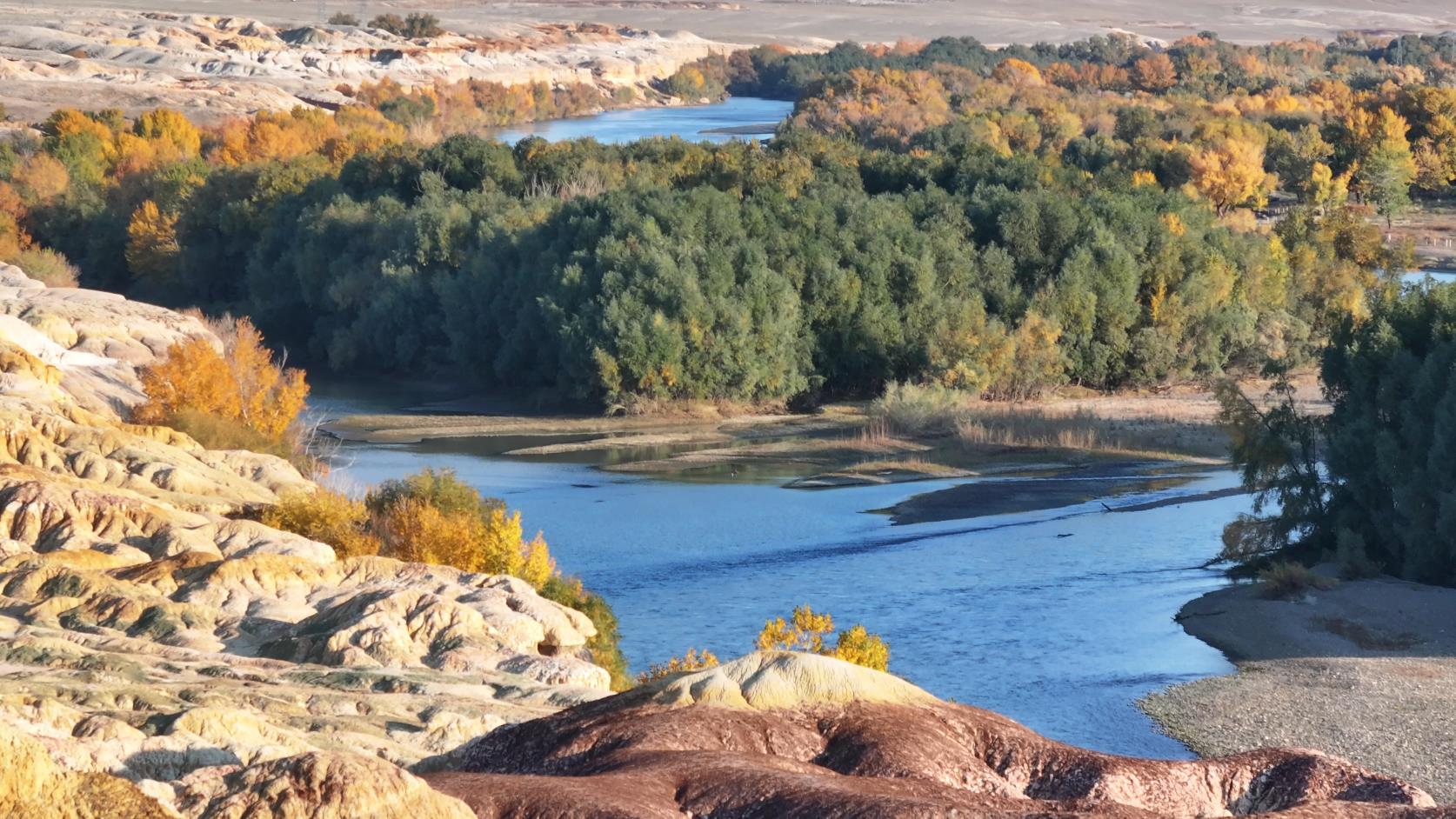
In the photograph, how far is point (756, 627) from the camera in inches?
1436

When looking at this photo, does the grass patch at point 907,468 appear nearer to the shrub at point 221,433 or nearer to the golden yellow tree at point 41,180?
the shrub at point 221,433

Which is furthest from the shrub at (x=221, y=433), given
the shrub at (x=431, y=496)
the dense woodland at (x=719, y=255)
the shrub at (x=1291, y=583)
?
the shrub at (x=1291, y=583)

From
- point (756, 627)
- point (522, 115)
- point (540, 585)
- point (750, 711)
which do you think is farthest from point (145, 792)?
point (522, 115)

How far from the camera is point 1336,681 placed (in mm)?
31438

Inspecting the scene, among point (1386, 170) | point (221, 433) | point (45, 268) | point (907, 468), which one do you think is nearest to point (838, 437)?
point (907, 468)

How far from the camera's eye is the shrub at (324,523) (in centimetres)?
3362

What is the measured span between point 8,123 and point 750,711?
11599cm

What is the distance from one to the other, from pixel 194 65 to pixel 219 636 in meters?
153

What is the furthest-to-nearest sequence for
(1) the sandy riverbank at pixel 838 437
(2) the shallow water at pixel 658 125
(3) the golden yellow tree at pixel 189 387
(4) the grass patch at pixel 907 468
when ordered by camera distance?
(2) the shallow water at pixel 658 125 → (1) the sandy riverbank at pixel 838 437 → (4) the grass patch at pixel 907 468 → (3) the golden yellow tree at pixel 189 387

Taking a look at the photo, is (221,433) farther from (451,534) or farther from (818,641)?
(818,641)

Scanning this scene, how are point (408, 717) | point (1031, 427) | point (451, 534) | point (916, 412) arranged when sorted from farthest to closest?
1. point (916, 412)
2. point (1031, 427)
3. point (451, 534)
4. point (408, 717)

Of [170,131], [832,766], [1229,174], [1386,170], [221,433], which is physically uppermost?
[832,766]

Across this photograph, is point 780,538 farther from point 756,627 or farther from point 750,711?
point 750,711

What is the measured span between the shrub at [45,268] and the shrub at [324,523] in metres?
47.8
